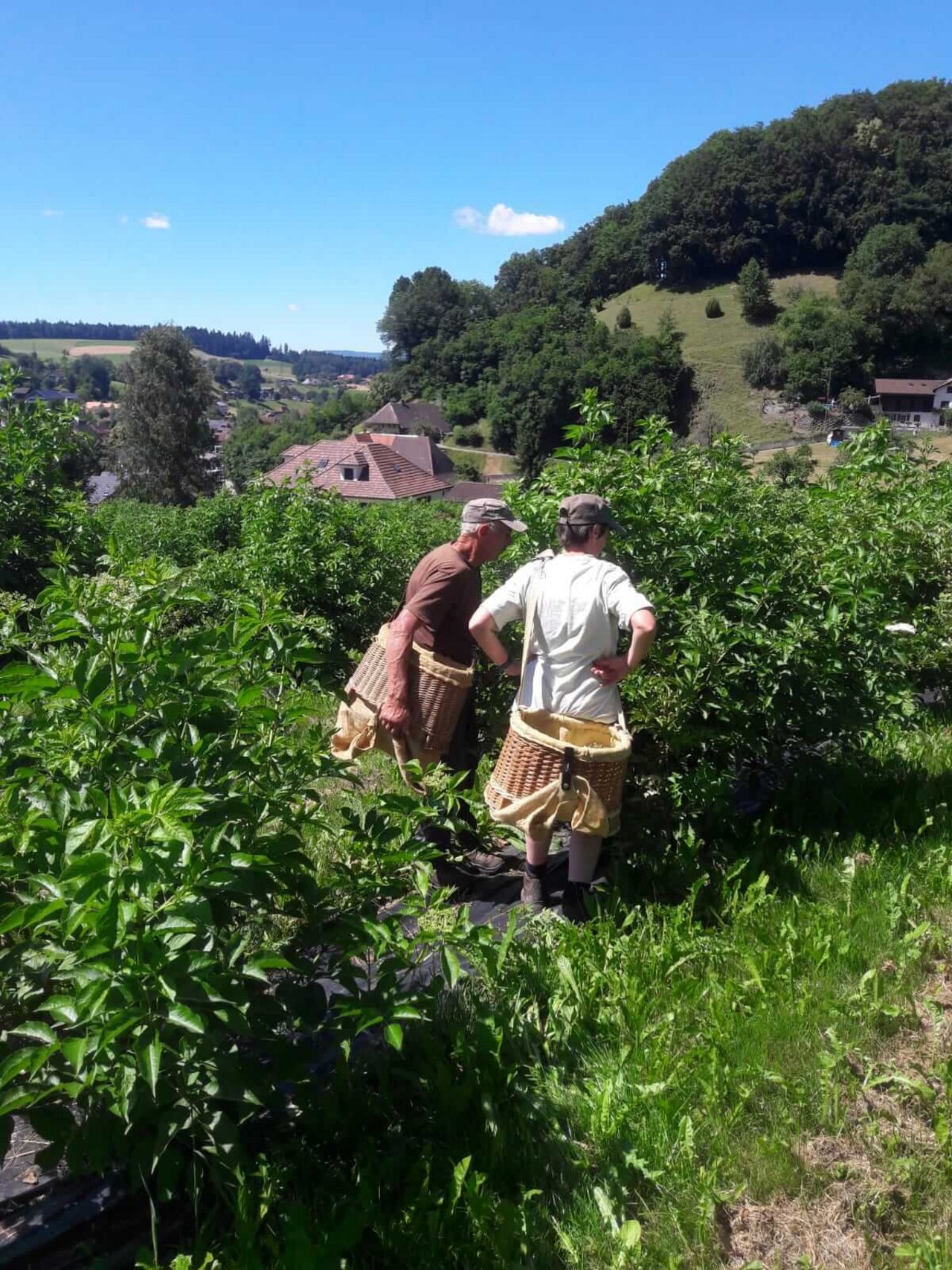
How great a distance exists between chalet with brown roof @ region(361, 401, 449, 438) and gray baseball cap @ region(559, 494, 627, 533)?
301 feet

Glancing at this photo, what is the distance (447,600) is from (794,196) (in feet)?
393

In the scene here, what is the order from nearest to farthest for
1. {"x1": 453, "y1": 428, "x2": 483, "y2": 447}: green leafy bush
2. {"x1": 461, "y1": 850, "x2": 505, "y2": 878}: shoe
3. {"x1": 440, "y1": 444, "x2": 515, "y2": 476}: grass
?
1. {"x1": 461, "y1": 850, "x2": 505, "y2": 878}: shoe
2. {"x1": 440, "y1": 444, "x2": 515, "y2": 476}: grass
3. {"x1": 453, "y1": 428, "x2": 483, "y2": 447}: green leafy bush

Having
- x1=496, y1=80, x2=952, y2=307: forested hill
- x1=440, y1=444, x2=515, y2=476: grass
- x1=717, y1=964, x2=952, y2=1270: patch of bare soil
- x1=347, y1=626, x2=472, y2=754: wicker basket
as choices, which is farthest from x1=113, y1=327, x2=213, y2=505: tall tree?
x1=496, y1=80, x2=952, y2=307: forested hill

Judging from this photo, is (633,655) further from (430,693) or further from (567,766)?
(430,693)

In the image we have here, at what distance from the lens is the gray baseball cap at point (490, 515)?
3.90 metres

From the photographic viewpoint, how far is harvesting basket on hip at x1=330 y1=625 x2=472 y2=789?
3971 millimetres

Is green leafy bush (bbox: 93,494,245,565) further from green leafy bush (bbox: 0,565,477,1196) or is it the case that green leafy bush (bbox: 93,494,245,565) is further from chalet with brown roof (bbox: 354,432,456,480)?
chalet with brown roof (bbox: 354,432,456,480)

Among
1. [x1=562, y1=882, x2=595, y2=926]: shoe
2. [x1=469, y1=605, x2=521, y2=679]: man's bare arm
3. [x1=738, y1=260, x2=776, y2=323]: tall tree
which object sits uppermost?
[x1=738, y1=260, x2=776, y2=323]: tall tree

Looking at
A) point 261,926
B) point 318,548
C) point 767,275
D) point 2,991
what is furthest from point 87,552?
point 767,275

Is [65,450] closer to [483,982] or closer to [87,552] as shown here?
[87,552]

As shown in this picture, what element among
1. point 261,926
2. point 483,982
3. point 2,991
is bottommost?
A: point 483,982

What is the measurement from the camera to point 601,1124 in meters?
2.51

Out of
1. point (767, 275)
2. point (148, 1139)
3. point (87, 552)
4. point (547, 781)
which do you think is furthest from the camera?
point (767, 275)

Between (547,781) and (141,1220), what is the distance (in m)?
1.93
